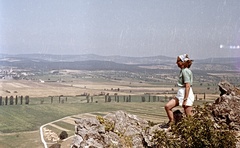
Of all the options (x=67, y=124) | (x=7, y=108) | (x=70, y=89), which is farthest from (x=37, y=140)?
(x=70, y=89)

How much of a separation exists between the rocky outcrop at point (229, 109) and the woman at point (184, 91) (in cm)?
67

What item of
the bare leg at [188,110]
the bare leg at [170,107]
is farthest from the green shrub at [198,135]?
the bare leg at [170,107]

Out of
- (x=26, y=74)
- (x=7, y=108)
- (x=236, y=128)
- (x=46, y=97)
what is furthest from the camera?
(x=26, y=74)

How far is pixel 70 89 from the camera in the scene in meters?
118

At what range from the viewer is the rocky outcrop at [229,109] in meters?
7.02

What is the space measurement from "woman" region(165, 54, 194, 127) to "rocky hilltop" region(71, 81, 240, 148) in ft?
1.85

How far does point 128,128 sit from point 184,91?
5.56 ft

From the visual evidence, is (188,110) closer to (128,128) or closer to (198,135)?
(198,135)

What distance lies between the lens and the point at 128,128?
7.62 meters

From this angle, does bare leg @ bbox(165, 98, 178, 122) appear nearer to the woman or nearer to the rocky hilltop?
the woman

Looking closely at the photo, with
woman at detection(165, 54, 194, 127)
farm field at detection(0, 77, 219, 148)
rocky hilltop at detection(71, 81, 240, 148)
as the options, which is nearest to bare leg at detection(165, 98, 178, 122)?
woman at detection(165, 54, 194, 127)

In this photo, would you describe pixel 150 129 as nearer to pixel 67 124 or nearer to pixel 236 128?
pixel 236 128

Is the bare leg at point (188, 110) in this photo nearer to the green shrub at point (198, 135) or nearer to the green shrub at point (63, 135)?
the green shrub at point (198, 135)

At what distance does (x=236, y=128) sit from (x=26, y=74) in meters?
153
